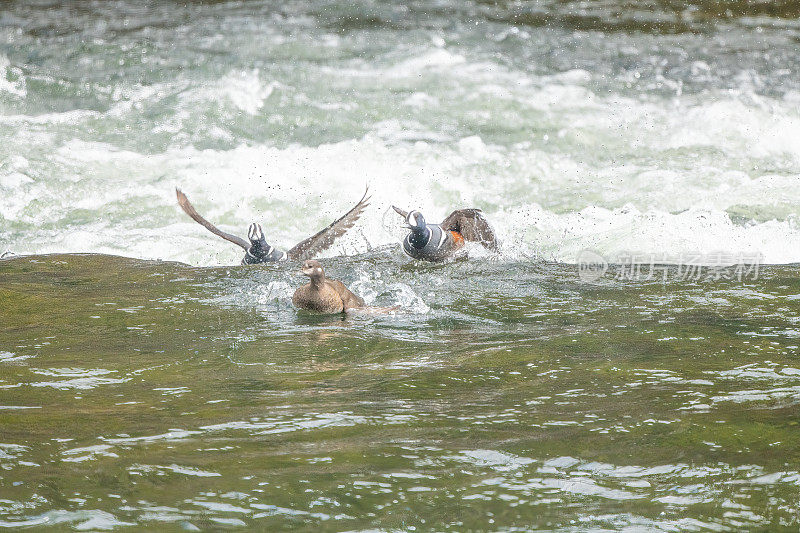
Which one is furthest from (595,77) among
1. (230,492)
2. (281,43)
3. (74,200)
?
(230,492)

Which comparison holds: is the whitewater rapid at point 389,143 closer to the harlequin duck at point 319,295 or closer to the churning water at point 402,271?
the churning water at point 402,271

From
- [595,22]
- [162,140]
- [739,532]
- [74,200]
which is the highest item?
[595,22]

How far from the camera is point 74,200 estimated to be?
1005 cm

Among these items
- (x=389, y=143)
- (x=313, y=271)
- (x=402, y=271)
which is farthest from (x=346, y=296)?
(x=389, y=143)

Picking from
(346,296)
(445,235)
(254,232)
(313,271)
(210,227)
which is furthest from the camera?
Answer: (210,227)

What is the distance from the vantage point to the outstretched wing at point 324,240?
770cm

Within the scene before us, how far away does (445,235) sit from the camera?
763 cm

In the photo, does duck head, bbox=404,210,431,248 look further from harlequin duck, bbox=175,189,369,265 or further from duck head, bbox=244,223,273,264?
duck head, bbox=244,223,273,264

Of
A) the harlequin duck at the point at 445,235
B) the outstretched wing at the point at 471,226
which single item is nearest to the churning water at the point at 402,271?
the harlequin duck at the point at 445,235

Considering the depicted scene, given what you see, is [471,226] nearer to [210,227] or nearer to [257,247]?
[257,247]

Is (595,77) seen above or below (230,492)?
above

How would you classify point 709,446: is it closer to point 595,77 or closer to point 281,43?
point 595,77

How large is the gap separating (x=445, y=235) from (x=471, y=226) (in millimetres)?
553

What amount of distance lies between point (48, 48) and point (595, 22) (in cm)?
806
